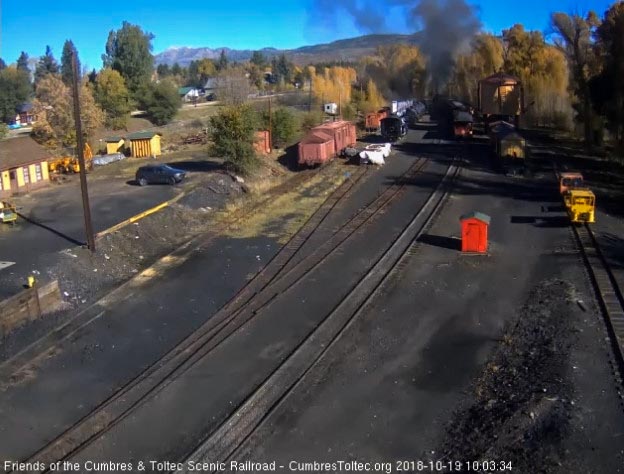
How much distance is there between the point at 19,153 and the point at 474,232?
24002mm

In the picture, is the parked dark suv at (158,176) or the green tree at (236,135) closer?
the parked dark suv at (158,176)

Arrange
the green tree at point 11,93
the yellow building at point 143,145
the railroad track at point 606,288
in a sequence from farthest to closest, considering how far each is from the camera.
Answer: the green tree at point 11,93
the yellow building at point 143,145
the railroad track at point 606,288

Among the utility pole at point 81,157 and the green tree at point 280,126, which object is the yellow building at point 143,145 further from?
the utility pole at point 81,157

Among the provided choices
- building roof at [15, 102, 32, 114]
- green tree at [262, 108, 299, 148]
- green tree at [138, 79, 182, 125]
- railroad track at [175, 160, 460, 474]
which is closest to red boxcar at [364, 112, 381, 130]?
green tree at [262, 108, 299, 148]

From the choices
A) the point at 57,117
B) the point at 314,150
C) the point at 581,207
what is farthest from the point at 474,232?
the point at 57,117

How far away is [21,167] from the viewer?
30281 millimetres

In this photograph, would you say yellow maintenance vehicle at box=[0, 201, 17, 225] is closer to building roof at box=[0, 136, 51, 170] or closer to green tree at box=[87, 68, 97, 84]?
building roof at box=[0, 136, 51, 170]

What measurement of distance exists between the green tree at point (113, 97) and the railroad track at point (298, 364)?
162ft

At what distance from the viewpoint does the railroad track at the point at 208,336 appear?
30.8ft

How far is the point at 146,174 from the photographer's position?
30062 millimetres

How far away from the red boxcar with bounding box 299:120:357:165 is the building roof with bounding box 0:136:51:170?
14213mm

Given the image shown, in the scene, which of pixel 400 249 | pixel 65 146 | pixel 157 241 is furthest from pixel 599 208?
pixel 65 146

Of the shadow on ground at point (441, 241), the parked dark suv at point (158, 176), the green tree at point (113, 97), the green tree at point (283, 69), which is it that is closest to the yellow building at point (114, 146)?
the green tree at point (113, 97)

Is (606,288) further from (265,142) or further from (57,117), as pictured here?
(57,117)
